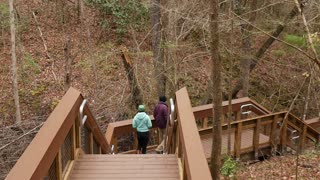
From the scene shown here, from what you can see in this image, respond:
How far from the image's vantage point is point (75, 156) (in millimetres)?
6094

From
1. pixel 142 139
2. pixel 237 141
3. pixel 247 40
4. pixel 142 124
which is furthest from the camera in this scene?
pixel 247 40

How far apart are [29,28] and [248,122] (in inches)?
621

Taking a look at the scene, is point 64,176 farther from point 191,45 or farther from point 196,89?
point 196,89

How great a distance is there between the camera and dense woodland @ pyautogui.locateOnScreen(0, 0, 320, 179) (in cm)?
1339

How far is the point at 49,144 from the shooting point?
3963 millimetres

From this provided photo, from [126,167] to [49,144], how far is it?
7.32ft

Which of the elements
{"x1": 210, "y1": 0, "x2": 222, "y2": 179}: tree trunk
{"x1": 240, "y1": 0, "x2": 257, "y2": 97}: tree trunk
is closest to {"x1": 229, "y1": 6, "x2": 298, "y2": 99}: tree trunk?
{"x1": 240, "y1": 0, "x2": 257, "y2": 97}: tree trunk

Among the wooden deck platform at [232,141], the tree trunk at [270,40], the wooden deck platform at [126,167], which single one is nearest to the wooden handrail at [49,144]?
the wooden deck platform at [126,167]

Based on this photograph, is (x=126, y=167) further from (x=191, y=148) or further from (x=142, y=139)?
(x=142, y=139)

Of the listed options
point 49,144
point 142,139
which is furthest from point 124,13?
point 49,144

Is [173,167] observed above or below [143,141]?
above

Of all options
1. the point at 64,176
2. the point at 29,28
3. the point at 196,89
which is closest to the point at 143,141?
the point at 64,176

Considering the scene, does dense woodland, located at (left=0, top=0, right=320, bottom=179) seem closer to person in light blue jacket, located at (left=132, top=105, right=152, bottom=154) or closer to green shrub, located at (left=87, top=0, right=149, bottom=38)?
green shrub, located at (left=87, top=0, right=149, bottom=38)

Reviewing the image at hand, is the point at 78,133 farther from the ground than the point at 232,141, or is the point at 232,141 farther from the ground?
the point at 78,133
